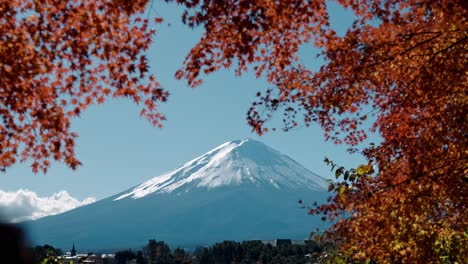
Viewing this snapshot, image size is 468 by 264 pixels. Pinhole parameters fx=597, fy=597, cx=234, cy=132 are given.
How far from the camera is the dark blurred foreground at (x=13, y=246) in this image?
2.81 metres

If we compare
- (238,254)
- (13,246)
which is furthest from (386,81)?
(238,254)

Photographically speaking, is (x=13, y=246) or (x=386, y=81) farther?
(x=386, y=81)

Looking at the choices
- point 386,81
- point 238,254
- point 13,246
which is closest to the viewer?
point 13,246

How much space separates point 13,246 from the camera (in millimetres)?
2840

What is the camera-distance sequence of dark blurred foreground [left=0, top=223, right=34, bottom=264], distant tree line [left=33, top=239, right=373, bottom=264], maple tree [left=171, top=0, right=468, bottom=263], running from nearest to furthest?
dark blurred foreground [left=0, top=223, right=34, bottom=264], maple tree [left=171, top=0, right=468, bottom=263], distant tree line [left=33, top=239, right=373, bottom=264]

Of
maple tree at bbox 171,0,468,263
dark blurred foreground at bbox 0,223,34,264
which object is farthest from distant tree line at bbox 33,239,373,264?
dark blurred foreground at bbox 0,223,34,264

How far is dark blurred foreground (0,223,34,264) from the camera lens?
2.81m

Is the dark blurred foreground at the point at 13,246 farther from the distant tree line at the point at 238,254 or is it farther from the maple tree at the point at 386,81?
the distant tree line at the point at 238,254

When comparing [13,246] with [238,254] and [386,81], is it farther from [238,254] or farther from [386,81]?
[238,254]

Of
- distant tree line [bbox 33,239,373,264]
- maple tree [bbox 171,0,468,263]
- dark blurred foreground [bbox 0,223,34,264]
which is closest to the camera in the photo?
dark blurred foreground [bbox 0,223,34,264]

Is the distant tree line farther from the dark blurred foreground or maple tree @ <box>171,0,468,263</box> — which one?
the dark blurred foreground

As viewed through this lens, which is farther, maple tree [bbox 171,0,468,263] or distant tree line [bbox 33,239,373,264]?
distant tree line [bbox 33,239,373,264]

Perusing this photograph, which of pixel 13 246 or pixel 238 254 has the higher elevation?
pixel 238 254

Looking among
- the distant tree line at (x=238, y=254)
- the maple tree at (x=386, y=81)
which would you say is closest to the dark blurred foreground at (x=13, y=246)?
the maple tree at (x=386, y=81)
